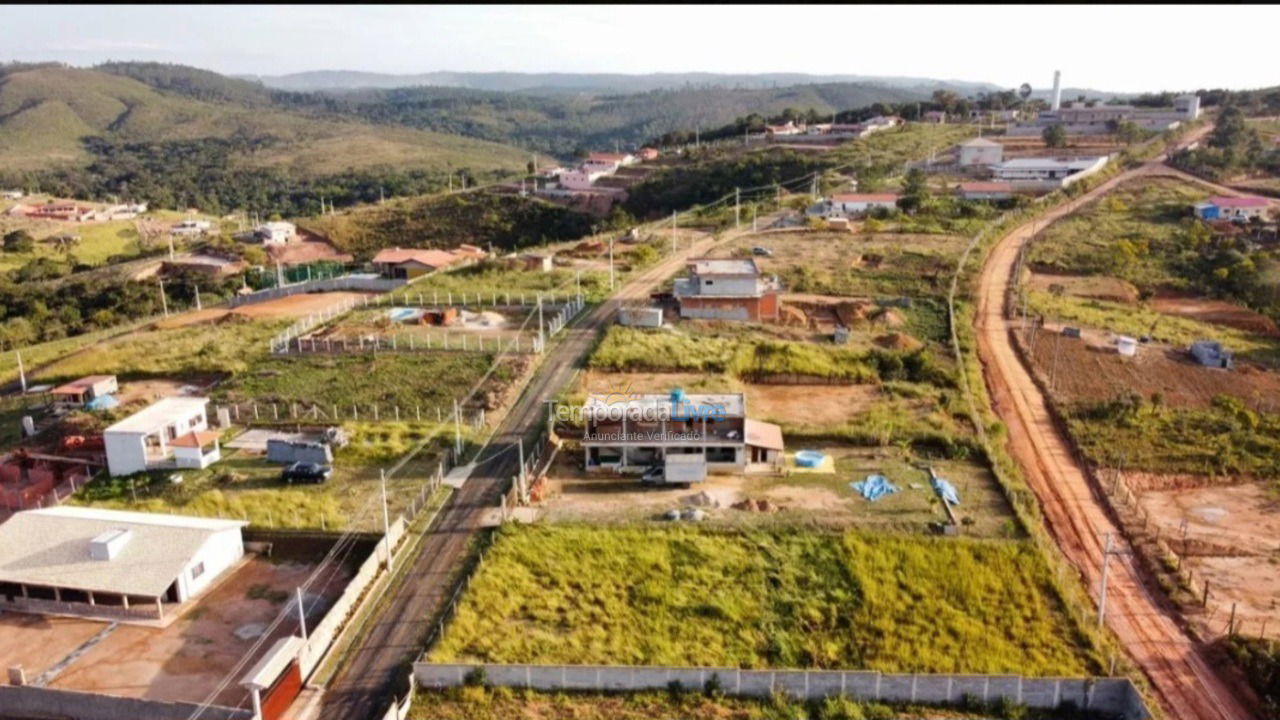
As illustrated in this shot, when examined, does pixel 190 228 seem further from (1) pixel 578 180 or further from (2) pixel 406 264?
(2) pixel 406 264

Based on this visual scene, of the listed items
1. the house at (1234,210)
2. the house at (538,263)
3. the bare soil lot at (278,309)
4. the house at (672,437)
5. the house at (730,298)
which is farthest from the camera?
the house at (1234,210)

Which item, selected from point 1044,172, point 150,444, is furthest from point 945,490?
point 1044,172

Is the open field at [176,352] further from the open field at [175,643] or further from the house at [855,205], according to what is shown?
the house at [855,205]

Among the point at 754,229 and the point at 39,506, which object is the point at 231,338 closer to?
the point at 39,506

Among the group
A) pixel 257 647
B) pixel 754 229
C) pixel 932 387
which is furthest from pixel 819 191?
pixel 257 647

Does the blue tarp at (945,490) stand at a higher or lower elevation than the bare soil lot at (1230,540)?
higher

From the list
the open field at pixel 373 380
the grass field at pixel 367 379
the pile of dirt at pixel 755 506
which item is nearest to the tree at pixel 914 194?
the open field at pixel 373 380

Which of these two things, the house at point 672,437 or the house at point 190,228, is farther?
the house at point 190,228
